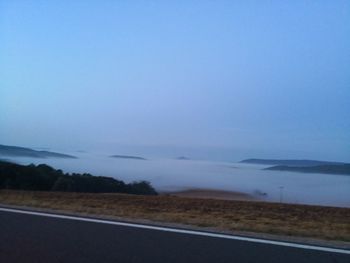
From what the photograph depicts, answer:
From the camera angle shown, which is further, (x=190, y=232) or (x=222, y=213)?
(x=222, y=213)

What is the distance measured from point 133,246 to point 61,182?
14198 mm

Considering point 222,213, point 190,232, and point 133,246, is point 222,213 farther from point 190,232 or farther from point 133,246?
point 133,246

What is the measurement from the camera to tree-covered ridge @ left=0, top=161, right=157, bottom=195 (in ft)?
66.1

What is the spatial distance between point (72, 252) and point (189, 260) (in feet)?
5.19

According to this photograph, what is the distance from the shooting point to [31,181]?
21141 mm

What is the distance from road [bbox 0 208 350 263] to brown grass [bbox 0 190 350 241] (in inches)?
48.2

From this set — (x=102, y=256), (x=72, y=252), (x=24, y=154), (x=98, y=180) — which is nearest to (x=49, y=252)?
(x=72, y=252)

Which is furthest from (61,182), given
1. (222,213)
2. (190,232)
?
(190,232)

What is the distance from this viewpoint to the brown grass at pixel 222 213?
881 cm

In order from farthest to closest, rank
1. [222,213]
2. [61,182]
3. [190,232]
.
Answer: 1. [61,182]
2. [222,213]
3. [190,232]

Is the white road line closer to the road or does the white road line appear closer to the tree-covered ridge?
the road

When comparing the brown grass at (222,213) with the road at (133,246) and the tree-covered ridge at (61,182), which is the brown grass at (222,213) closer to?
the road at (133,246)

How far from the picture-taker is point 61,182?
805 inches

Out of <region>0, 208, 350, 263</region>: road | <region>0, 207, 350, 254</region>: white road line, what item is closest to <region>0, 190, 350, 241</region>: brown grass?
<region>0, 207, 350, 254</region>: white road line
